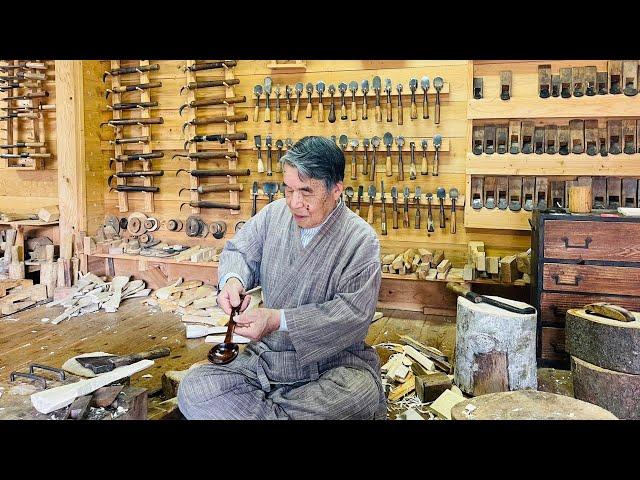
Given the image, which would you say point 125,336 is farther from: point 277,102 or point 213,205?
point 277,102

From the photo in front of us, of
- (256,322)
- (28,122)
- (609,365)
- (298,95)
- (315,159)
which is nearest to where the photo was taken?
(256,322)

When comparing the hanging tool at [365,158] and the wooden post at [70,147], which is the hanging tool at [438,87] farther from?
the wooden post at [70,147]

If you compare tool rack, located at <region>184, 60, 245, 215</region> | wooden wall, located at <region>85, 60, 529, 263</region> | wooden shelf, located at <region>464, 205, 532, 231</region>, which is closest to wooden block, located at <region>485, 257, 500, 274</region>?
wooden shelf, located at <region>464, 205, 532, 231</region>

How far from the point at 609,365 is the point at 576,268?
82 cm

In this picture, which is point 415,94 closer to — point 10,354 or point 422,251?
point 422,251

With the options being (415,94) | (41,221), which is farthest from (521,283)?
(41,221)

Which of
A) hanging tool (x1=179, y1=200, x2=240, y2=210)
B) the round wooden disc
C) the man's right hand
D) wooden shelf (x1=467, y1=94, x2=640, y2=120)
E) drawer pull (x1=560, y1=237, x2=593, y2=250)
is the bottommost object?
the round wooden disc

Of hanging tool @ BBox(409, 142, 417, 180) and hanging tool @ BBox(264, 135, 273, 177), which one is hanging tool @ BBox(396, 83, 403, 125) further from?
hanging tool @ BBox(264, 135, 273, 177)

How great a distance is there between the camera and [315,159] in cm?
264

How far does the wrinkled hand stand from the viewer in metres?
2.52

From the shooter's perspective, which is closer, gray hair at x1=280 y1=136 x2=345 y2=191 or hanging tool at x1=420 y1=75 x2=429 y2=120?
gray hair at x1=280 y1=136 x2=345 y2=191

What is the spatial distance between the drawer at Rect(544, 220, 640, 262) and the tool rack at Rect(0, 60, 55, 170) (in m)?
5.30

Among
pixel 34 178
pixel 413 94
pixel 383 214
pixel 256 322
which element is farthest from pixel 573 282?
pixel 34 178

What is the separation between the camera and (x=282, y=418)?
101 inches
